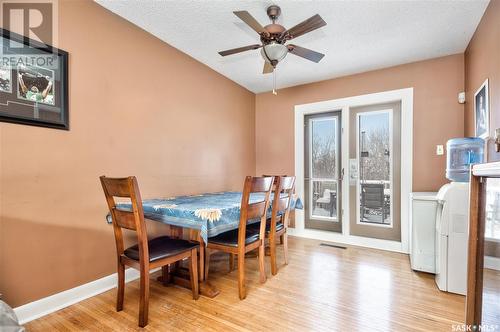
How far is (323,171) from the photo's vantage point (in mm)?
3900

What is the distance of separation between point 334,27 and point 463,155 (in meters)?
1.83

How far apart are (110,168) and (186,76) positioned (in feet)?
4.82

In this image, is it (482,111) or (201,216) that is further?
(482,111)

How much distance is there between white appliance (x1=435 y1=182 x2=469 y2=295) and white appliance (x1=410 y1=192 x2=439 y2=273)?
Answer: 0.26 metres

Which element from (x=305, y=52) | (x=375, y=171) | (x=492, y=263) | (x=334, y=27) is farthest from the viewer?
(x=375, y=171)

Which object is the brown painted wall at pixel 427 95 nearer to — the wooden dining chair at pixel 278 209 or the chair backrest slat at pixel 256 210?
the wooden dining chair at pixel 278 209

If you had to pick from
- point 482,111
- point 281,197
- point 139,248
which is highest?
point 482,111

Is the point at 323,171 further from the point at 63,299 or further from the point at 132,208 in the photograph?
the point at 63,299

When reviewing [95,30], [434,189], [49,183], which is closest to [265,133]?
[434,189]

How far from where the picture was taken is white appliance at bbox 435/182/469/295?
2102mm

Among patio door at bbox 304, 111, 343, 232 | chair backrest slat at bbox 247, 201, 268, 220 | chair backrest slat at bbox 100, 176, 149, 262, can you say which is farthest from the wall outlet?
chair backrest slat at bbox 100, 176, 149, 262

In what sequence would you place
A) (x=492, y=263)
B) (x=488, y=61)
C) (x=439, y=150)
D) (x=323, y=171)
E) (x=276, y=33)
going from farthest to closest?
1. (x=323, y=171)
2. (x=439, y=150)
3. (x=488, y=61)
4. (x=276, y=33)
5. (x=492, y=263)

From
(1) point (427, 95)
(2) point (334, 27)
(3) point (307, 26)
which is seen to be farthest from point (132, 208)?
(1) point (427, 95)

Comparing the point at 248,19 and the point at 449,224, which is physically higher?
the point at 248,19
